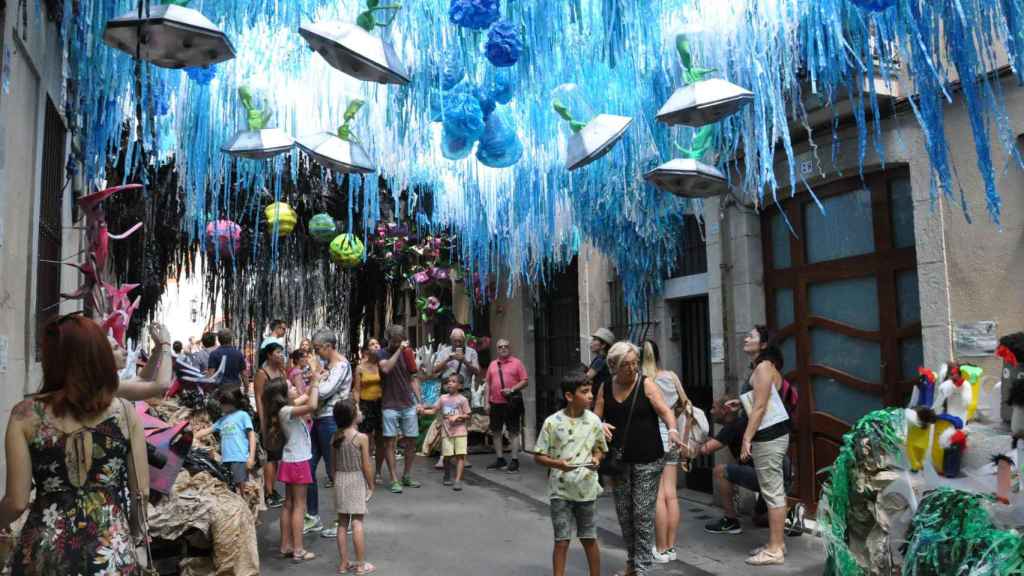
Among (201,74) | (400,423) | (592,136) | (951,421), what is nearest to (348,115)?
(201,74)

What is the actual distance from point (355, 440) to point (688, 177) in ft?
10.2

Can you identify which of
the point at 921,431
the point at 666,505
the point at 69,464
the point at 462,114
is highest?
the point at 462,114

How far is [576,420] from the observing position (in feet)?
16.4

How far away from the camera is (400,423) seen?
9.10 meters

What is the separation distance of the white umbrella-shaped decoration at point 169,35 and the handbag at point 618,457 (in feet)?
10.6

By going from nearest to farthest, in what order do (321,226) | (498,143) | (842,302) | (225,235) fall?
(498,143) → (842,302) → (225,235) → (321,226)

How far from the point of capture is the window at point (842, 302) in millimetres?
6473

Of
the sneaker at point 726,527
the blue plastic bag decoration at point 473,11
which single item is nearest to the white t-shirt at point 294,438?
the blue plastic bag decoration at point 473,11

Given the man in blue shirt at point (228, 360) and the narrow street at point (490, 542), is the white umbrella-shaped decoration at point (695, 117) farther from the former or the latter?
the man in blue shirt at point (228, 360)

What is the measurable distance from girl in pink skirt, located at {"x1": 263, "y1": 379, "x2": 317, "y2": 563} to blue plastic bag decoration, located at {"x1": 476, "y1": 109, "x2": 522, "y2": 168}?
7.81 ft

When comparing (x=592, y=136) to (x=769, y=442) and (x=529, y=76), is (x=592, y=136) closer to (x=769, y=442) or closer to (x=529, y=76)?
(x=529, y=76)

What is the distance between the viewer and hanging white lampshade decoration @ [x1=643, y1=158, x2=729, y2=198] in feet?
18.3

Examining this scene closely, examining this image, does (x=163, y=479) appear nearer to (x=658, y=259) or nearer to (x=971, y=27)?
(x=971, y=27)

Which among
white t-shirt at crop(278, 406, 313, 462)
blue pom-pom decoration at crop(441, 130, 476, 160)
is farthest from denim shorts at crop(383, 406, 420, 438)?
blue pom-pom decoration at crop(441, 130, 476, 160)
